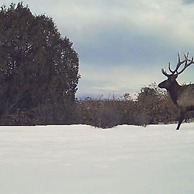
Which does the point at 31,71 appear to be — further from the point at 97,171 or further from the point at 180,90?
the point at 97,171

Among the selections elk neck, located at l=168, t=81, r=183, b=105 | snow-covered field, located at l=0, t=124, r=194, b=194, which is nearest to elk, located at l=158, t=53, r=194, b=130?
elk neck, located at l=168, t=81, r=183, b=105

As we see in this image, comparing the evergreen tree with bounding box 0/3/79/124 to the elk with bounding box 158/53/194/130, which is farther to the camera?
the evergreen tree with bounding box 0/3/79/124

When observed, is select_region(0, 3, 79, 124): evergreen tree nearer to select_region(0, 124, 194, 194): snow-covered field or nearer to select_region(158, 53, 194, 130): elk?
select_region(158, 53, 194, 130): elk

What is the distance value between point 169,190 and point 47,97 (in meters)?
15.0

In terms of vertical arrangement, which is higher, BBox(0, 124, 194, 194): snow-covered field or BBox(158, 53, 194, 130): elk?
BBox(158, 53, 194, 130): elk

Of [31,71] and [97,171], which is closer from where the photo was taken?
[97,171]

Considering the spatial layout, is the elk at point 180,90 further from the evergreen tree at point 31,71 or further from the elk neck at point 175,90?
the evergreen tree at point 31,71

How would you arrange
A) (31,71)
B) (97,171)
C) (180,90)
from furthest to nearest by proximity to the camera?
(31,71)
(180,90)
(97,171)

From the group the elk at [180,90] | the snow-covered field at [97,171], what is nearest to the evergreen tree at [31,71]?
the elk at [180,90]

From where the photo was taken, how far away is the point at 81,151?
4793mm

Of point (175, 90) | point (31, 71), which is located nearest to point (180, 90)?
point (175, 90)

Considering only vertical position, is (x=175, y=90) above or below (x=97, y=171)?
above

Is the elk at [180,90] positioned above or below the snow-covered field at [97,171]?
above

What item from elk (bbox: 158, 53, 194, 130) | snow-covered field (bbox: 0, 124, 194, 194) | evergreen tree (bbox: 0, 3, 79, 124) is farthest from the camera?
evergreen tree (bbox: 0, 3, 79, 124)
